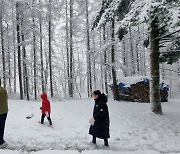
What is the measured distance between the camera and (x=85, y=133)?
32.6 ft

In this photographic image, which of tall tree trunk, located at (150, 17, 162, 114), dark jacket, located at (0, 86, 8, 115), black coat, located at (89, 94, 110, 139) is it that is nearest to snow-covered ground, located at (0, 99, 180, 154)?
black coat, located at (89, 94, 110, 139)

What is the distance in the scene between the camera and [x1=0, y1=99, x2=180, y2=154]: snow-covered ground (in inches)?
318

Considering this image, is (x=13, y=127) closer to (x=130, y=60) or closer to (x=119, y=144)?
(x=119, y=144)

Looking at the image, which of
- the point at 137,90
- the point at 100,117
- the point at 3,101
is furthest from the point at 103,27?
the point at 3,101

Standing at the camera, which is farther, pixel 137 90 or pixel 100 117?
pixel 137 90

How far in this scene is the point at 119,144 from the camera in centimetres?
885

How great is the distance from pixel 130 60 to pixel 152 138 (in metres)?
26.1

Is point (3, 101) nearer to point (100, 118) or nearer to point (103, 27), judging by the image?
point (100, 118)

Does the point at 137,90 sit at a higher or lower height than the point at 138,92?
higher

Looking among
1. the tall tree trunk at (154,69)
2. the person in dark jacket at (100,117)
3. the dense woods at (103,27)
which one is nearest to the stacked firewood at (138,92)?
the dense woods at (103,27)

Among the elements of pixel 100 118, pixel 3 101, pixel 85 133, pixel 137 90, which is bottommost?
pixel 85 133

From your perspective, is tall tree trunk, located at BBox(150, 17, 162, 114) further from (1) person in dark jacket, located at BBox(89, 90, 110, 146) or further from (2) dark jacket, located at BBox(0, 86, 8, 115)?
(2) dark jacket, located at BBox(0, 86, 8, 115)

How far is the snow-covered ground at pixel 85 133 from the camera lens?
26.5ft

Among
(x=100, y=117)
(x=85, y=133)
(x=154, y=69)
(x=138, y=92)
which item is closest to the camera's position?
(x=100, y=117)
